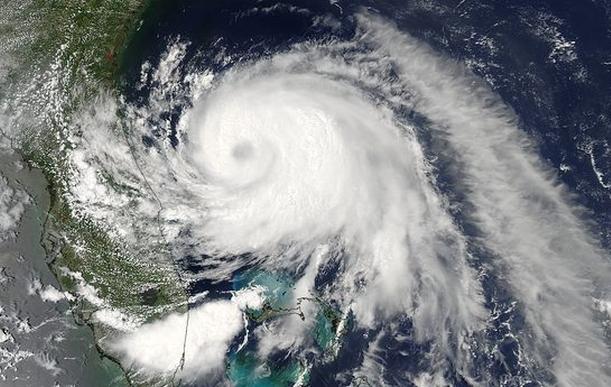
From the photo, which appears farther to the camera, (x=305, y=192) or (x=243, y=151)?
(x=243, y=151)

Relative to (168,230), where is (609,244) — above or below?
above

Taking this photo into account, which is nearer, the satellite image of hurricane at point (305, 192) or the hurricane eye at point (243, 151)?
the satellite image of hurricane at point (305, 192)

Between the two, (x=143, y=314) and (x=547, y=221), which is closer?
(x=547, y=221)

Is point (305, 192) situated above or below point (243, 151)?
above

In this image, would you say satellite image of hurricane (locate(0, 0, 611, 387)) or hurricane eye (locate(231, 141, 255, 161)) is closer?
satellite image of hurricane (locate(0, 0, 611, 387))

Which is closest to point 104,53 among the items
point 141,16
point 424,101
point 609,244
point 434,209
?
point 141,16

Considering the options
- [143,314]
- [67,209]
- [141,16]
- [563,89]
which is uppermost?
[563,89]

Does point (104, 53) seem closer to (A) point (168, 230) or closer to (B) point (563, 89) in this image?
(A) point (168, 230)
